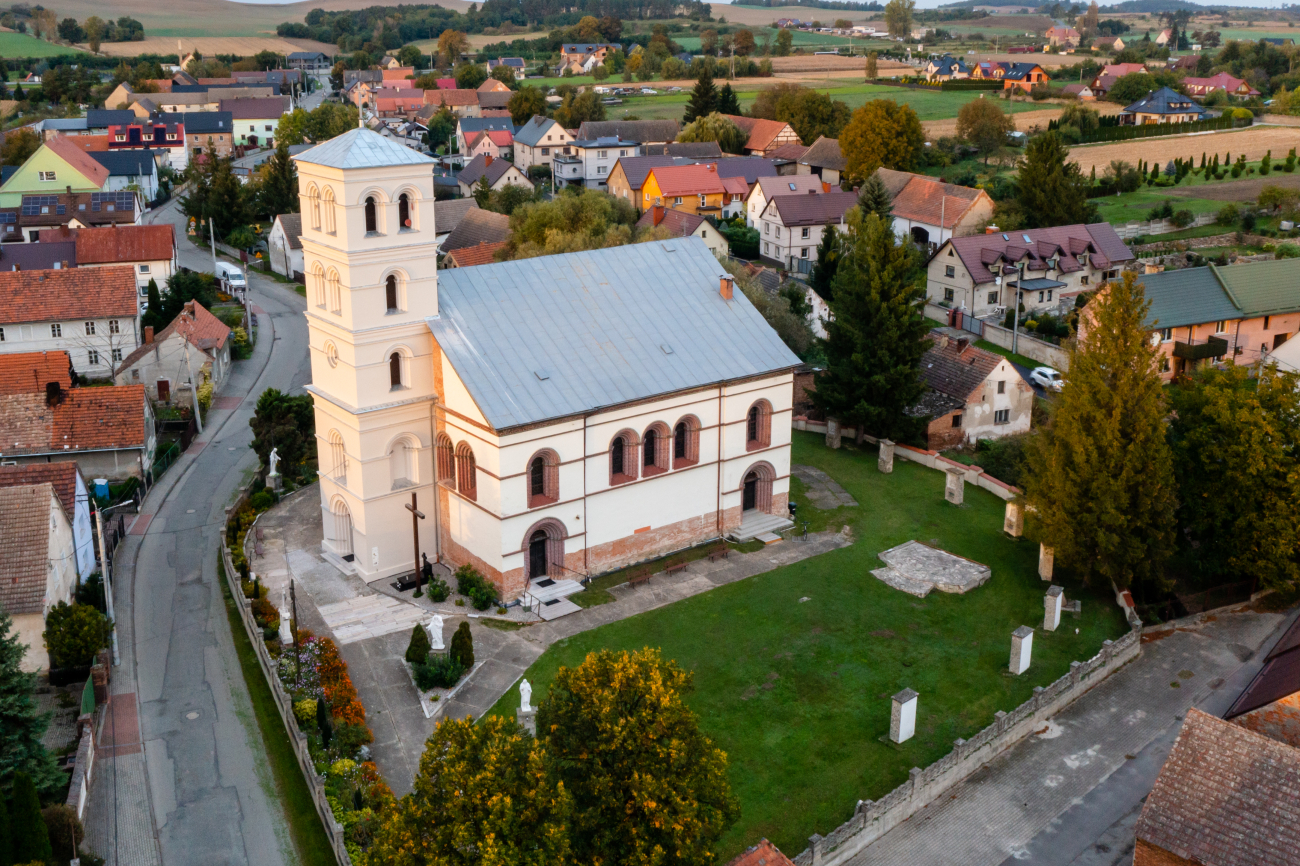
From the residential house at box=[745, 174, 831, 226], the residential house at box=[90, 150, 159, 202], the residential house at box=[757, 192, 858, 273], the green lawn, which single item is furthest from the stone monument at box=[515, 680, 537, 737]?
the residential house at box=[90, 150, 159, 202]

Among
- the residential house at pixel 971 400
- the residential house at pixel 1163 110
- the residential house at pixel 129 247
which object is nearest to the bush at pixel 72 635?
the residential house at pixel 971 400

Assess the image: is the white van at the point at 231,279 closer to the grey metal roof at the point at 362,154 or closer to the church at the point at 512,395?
the church at the point at 512,395

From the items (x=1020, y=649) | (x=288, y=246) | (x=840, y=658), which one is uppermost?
(x=288, y=246)

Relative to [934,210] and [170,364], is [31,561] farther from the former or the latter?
[934,210]

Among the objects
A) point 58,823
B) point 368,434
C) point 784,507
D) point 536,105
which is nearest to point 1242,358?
point 784,507

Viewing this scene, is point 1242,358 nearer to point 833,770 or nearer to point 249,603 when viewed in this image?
point 833,770

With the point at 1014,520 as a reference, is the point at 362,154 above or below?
above

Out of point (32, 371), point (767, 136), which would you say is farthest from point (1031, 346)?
point (767, 136)
